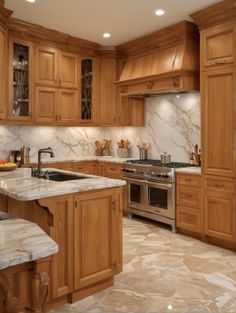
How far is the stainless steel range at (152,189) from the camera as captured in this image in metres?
4.57

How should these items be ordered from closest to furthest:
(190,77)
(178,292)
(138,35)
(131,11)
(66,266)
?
(66,266)
(178,292)
(131,11)
(190,77)
(138,35)

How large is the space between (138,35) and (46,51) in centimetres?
146

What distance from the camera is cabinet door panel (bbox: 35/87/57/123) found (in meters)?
5.12

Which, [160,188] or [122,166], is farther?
[122,166]

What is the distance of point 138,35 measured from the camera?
16.9 feet

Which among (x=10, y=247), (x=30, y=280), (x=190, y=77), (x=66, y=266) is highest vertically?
(x=190, y=77)

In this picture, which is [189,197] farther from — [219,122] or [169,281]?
[169,281]

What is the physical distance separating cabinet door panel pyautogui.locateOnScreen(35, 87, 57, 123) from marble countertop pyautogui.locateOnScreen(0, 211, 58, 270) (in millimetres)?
3671

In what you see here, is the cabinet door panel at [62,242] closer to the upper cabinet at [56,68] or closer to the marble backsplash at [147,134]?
the marble backsplash at [147,134]

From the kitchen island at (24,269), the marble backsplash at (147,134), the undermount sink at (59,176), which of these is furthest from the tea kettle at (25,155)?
the kitchen island at (24,269)

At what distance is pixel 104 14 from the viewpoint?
14.0 ft

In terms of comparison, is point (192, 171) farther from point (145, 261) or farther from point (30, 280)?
point (30, 280)

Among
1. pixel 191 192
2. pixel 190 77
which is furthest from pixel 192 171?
pixel 190 77

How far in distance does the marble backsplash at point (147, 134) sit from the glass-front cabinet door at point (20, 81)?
492mm
